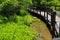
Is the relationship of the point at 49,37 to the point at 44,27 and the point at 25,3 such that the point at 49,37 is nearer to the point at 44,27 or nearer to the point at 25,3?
the point at 44,27

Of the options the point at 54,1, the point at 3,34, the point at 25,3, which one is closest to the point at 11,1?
the point at 25,3

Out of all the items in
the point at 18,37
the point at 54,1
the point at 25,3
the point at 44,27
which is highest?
the point at 18,37

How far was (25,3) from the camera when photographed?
1000cm

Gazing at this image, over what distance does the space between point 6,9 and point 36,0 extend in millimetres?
15323

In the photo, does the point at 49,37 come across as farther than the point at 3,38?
Yes

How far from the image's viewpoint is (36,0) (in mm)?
23938

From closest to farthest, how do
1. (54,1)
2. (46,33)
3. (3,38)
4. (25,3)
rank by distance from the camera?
(3,38)
(46,33)
(25,3)
(54,1)

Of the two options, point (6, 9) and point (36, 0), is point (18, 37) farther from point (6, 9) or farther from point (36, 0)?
point (36, 0)

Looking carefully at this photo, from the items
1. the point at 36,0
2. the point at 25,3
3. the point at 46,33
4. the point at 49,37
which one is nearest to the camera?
the point at 49,37

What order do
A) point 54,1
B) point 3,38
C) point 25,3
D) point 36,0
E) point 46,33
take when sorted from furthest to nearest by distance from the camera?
1. point 54,1
2. point 36,0
3. point 25,3
4. point 46,33
5. point 3,38

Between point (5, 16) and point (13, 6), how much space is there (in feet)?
1.77

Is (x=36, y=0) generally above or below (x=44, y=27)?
below

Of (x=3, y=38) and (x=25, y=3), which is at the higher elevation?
(x=3, y=38)

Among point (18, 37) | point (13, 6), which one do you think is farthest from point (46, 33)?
point (18, 37)
